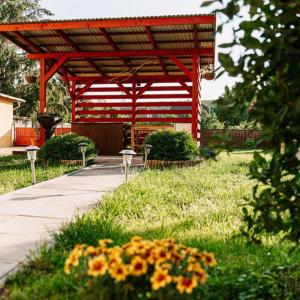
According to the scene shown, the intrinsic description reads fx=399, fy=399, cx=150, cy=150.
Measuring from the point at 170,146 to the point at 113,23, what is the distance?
3.89m

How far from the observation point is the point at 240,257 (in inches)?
128

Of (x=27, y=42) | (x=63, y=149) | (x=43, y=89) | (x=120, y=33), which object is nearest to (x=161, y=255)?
(x=63, y=149)

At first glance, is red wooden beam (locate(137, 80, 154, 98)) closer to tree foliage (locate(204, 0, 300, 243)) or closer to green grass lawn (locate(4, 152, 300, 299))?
green grass lawn (locate(4, 152, 300, 299))

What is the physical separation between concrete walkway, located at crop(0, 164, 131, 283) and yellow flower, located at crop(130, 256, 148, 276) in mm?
1390

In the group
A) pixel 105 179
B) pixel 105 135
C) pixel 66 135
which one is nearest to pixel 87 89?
pixel 105 135

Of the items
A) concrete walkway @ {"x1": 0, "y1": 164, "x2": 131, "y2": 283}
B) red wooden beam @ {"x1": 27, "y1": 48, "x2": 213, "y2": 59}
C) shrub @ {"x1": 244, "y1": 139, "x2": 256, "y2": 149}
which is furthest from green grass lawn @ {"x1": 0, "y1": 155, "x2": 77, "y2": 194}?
red wooden beam @ {"x1": 27, "y1": 48, "x2": 213, "y2": 59}

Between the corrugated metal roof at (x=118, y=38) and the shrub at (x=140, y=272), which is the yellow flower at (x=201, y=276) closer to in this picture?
the shrub at (x=140, y=272)

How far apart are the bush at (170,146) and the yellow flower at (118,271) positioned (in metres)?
8.93

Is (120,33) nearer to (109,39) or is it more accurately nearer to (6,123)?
(109,39)

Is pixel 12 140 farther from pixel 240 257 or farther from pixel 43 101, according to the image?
pixel 240 257

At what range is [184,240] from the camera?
3.69 m

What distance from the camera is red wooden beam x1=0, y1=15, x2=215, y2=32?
10648mm

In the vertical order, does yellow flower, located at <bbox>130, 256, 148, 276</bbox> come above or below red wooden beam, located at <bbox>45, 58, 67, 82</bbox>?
below

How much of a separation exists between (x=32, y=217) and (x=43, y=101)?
29.3 ft
